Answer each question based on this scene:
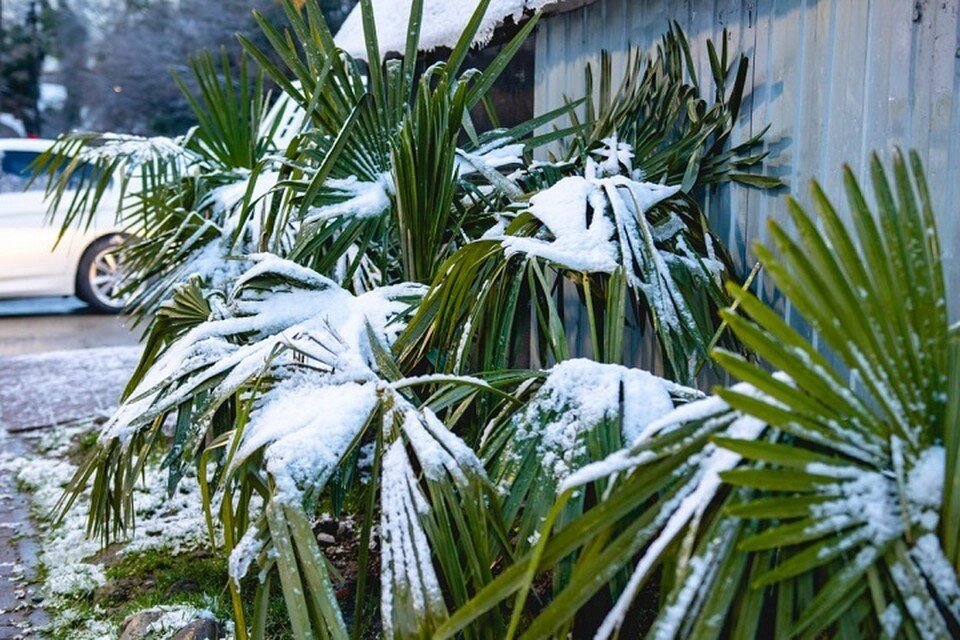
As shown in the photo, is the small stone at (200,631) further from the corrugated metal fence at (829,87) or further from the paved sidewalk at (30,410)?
the corrugated metal fence at (829,87)

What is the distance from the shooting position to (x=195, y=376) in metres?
2.43

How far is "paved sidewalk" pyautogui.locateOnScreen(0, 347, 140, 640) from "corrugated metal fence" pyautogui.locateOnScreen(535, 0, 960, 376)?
85.7 inches

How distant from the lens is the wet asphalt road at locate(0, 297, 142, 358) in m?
7.75

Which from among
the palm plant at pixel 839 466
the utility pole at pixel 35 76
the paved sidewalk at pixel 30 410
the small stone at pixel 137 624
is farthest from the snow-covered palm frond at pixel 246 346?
the utility pole at pixel 35 76

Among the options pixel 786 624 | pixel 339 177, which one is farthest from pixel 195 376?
pixel 786 624

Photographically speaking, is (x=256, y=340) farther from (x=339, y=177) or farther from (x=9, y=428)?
(x=9, y=428)

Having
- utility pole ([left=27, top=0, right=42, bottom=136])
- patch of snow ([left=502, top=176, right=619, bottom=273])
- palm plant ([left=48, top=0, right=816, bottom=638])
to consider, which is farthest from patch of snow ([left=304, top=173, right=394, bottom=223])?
utility pole ([left=27, top=0, right=42, bottom=136])

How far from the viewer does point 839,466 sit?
136cm

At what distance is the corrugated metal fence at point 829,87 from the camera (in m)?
2.09

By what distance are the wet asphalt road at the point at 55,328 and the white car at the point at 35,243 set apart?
0.25 m

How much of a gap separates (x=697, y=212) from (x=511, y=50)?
70 centimetres

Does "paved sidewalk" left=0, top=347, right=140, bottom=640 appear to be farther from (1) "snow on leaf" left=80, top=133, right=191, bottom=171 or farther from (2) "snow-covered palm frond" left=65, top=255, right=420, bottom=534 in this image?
(1) "snow on leaf" left=80, top=133, right=191, bottom=171

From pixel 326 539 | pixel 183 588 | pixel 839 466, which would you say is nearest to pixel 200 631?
pixel 183 588

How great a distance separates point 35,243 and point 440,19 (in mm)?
5833
